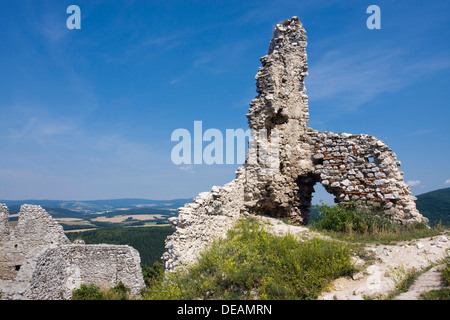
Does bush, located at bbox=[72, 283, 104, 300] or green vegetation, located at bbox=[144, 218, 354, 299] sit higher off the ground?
green vegetation, located at bbox=[144, 218, 354, 299]

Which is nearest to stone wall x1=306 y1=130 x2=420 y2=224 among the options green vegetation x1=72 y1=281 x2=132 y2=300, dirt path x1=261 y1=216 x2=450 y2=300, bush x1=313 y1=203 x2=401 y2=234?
bush x1=313 y1=203 x2=401 y2=234

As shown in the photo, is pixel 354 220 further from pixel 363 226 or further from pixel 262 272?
pixel 262 272

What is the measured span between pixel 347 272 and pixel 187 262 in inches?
129

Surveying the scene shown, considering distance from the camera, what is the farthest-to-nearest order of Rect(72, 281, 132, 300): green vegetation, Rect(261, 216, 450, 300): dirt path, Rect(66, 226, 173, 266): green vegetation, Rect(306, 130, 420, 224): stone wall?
Rect(66, 226, 173, 266): green vegetation → Rect(72, 281, 132, 300): green vegetation → Rect(306, 130, 420, 224): stone wall → Rect(261, 216, 450, 300): dirt path

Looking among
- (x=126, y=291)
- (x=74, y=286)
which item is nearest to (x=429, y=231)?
(x=126, y=291)

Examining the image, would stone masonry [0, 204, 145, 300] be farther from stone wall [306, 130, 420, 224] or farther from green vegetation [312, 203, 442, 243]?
stone wall [306, 130, 420, 224]

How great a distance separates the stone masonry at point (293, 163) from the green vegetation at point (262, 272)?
1.52 metres

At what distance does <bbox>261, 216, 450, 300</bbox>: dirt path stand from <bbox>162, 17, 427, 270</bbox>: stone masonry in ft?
6.46

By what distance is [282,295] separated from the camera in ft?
16.8

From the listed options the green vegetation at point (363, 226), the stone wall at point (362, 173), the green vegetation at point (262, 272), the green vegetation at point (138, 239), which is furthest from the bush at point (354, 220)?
the green vegetation at point (138, 239)

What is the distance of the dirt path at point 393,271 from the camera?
4.94 meters

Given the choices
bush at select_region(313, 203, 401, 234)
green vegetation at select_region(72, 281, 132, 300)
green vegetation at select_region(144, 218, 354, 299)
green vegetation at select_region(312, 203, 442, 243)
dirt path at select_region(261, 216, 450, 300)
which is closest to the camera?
dirt path at select_region(261, 216, 450, 300)

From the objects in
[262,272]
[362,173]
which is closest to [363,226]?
[362,173]

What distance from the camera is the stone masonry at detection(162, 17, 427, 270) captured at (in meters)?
8.55
